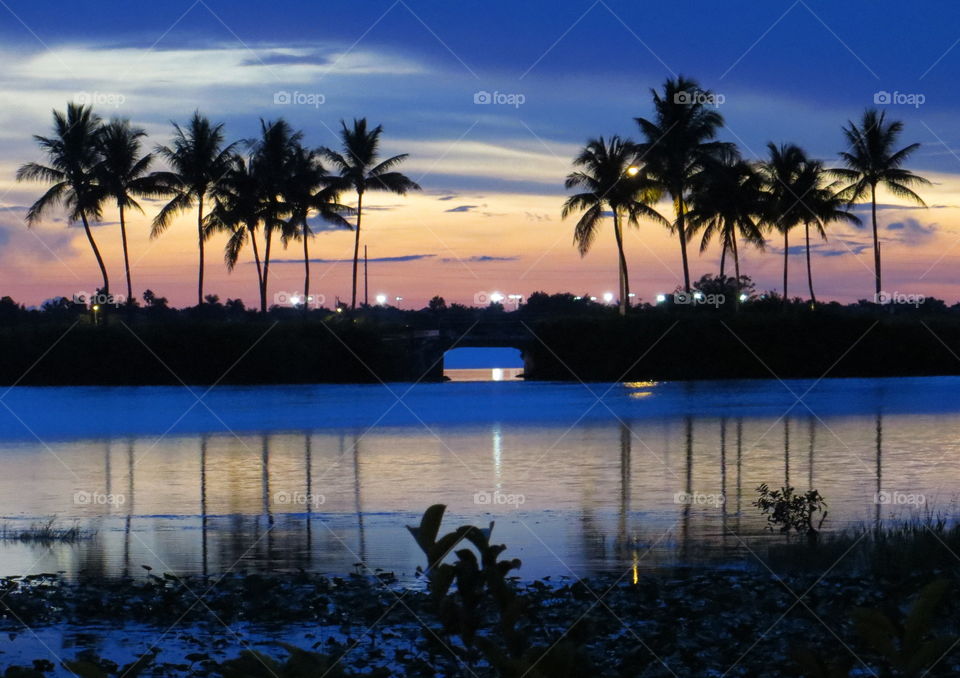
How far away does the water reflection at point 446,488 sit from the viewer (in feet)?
46.9

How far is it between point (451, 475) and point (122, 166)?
51.5 m

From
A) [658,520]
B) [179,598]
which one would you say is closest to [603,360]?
[658,520]

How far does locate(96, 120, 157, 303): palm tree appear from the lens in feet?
231

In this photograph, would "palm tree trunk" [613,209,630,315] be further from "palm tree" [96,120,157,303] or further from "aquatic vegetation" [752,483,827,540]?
"aquatic vegetation" [752,483,827,540]

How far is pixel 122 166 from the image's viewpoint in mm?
70875

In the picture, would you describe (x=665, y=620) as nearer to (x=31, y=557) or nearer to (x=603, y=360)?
(x=31, y=557)

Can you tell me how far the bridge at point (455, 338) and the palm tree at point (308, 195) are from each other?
8.83m

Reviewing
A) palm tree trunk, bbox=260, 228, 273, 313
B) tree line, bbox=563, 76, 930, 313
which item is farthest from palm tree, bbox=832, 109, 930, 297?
palm tree trunk, bbox=260, 228, 273, 313

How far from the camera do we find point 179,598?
11047 mm

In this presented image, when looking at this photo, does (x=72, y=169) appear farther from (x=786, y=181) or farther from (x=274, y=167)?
(x=786, y=181)

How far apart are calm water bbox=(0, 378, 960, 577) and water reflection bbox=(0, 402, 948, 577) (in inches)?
2.7

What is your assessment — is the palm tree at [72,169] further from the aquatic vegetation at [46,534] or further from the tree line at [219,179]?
the aquatic vegetation at [46,534]

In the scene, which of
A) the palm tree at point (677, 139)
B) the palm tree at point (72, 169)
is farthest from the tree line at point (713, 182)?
the palm tree at point (72, 169)

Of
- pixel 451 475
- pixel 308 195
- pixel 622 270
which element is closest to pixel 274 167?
pixel 308 195
